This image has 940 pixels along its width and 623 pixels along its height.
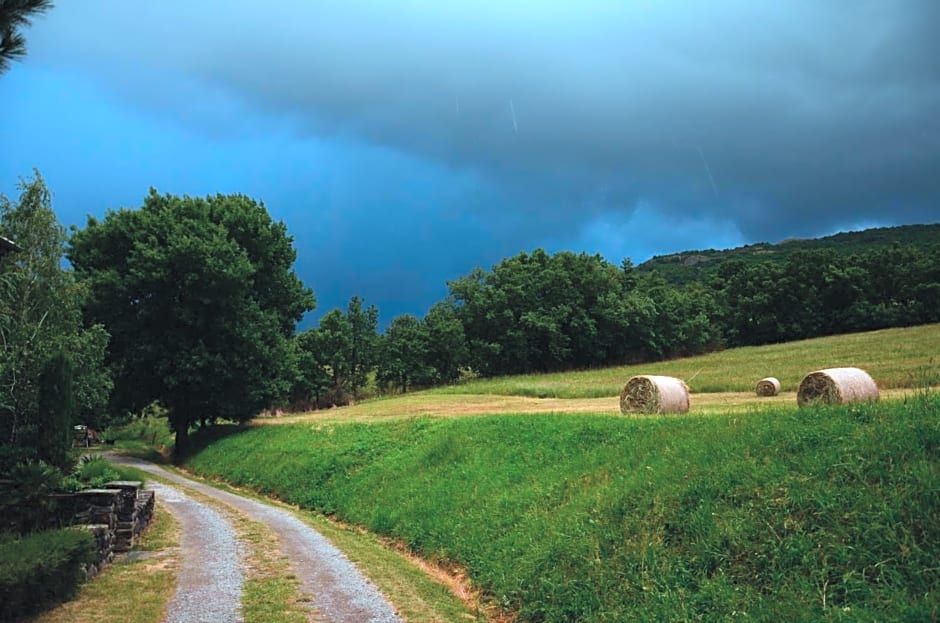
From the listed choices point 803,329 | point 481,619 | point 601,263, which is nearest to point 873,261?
point 803,329

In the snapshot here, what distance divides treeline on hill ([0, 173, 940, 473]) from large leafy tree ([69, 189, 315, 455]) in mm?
95

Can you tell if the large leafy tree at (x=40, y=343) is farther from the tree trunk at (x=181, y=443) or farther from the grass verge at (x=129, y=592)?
the tree trunk at (x=181, y=443)

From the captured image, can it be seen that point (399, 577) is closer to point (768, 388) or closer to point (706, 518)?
point (706, 518)

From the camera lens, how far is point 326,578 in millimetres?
11039

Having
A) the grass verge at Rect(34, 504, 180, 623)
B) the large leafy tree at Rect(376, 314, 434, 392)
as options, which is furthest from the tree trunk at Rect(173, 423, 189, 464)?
the large leafy tree at Rect(376, 314, 434, 392)

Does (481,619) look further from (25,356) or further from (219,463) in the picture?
(219,463)

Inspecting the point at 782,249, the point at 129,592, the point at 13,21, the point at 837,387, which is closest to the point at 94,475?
the point at 129,592

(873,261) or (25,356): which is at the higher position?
(873,261)

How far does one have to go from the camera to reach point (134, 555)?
1271 centimetres

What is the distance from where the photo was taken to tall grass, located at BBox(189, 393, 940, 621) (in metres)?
6.80

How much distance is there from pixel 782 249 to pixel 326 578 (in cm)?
15548

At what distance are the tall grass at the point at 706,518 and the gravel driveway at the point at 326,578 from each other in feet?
6.69

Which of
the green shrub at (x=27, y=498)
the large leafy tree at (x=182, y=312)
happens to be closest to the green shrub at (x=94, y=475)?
the green shrub at (x=27, y=498)

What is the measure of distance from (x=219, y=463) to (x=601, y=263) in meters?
60.1
